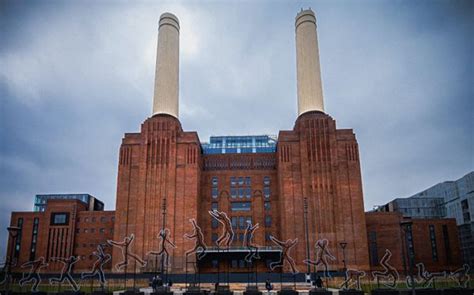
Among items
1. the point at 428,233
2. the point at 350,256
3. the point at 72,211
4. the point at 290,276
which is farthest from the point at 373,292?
the point at 72,211

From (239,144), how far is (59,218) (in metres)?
42.6

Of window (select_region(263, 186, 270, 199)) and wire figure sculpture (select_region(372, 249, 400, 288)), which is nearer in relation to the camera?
wire figure sculpture (select_region(372, 249, 400, 288))

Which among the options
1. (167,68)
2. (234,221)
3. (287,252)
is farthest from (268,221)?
(167,68)

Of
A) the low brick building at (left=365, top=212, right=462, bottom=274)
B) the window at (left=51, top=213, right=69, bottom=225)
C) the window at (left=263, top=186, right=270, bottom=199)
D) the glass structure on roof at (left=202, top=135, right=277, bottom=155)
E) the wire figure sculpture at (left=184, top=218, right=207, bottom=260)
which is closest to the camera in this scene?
the wire figure sculpture at (left=184, top=218, right=207, bottom=260)

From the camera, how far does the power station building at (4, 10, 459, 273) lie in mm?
66125

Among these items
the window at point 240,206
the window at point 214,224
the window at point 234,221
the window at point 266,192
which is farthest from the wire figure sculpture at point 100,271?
the window at point 266,192

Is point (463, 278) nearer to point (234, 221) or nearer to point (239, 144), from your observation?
point (234, 221)

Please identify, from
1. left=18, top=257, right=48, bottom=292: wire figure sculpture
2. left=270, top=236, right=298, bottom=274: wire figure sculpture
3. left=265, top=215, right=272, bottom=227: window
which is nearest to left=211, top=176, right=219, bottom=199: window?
left=265, top=215, right=272, bottom=227: window

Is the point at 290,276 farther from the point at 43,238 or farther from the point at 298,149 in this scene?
the point at 43,238

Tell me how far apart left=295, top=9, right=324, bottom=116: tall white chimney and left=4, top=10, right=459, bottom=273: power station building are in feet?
0.61

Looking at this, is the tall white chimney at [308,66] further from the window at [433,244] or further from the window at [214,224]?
the window at [433,244]

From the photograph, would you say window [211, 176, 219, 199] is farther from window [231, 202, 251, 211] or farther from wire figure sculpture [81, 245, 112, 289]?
wire figure sculpture [81, 245, 112, 289]

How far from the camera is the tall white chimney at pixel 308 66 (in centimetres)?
7581

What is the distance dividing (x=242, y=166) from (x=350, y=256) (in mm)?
24488
